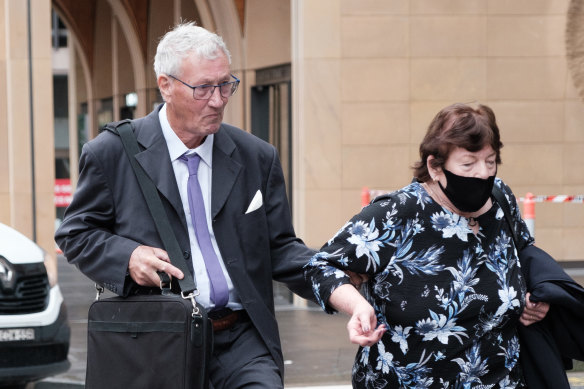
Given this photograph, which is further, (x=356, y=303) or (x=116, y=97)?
(x=116, y=97)

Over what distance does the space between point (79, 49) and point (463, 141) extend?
1179 inches

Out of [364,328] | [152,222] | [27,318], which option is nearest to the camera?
[364,328]

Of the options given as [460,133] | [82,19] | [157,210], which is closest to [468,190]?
[460,133]

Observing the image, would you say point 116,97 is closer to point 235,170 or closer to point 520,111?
point 520,111

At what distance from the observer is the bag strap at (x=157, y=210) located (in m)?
3.47

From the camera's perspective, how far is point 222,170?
3.77m

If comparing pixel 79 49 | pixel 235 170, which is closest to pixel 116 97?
pixel 79 49

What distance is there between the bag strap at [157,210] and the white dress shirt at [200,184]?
3.1 inches

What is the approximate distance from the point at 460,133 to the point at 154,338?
1167 mm

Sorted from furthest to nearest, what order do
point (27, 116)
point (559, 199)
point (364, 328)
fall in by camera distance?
point (559, 199), point (27, 116), point (364, 328)

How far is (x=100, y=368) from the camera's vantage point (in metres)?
3.49

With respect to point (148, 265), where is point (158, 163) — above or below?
above

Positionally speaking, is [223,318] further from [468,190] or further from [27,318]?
[27,318]

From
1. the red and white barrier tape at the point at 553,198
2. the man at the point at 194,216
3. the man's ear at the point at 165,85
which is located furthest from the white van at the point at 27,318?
the red and white barrier tape at the point at 553,198
